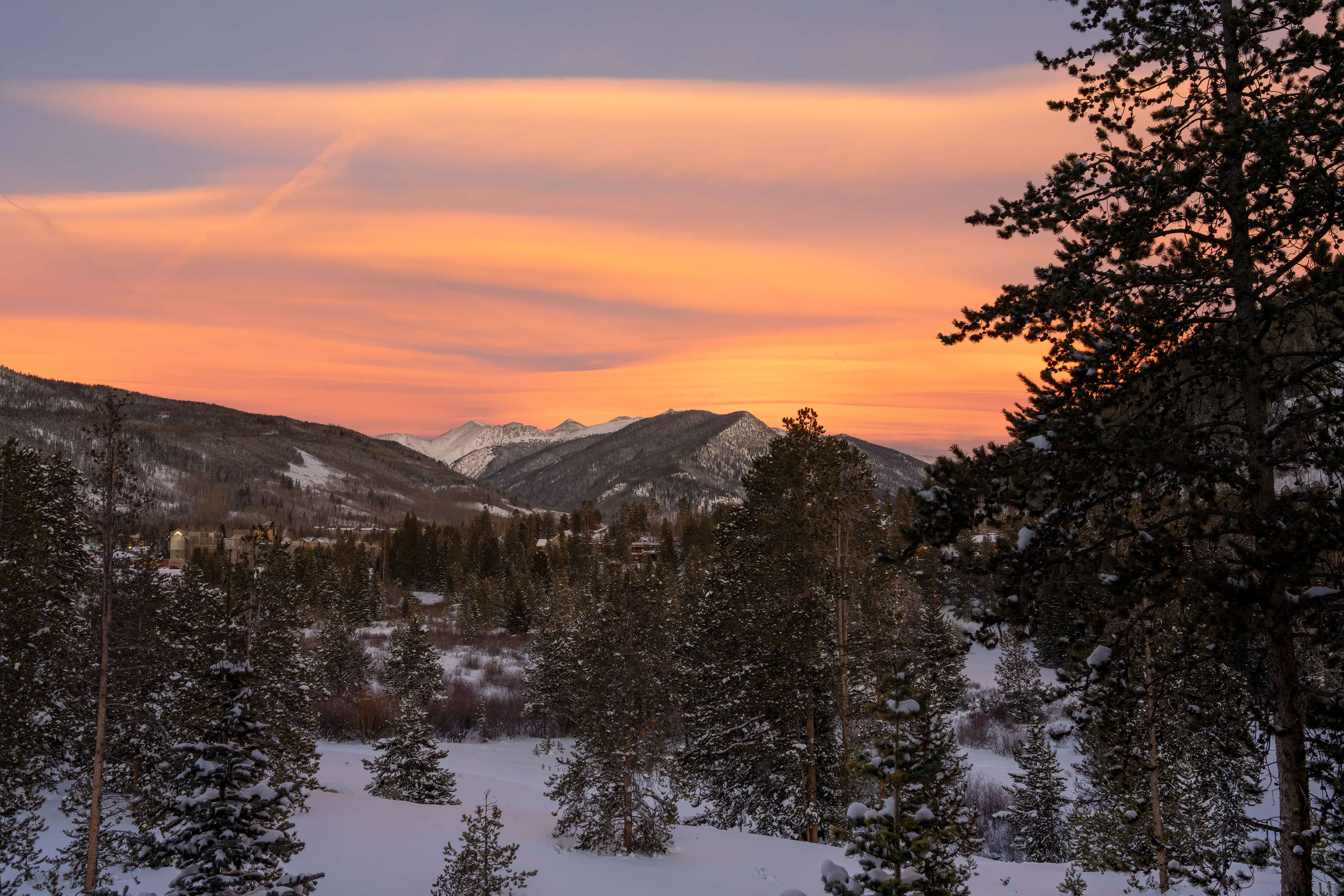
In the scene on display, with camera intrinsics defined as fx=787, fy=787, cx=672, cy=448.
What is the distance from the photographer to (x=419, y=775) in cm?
3153

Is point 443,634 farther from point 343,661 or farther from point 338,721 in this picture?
point 338,721

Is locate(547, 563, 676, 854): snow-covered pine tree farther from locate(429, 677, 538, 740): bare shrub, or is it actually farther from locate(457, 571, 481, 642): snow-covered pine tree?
locate(457, 571, 481, 642): snow-covered pine tree

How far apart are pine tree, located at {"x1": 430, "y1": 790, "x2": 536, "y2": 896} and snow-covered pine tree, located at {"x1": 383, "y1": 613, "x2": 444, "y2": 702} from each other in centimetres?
3217

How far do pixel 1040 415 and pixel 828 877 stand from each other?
5.01 m

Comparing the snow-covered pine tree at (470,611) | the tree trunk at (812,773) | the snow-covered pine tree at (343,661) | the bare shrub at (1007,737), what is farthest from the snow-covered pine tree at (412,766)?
the snow-covered pine tree at (470,611)

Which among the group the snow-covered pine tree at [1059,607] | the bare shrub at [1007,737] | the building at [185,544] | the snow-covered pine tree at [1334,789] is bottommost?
the bare shrub at [1007,737]

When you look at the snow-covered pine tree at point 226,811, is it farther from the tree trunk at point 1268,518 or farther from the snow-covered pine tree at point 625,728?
the snow-covered pine tree at point 625,728

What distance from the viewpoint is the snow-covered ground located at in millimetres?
19062

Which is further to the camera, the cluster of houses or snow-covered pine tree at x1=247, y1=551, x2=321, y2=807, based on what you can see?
the cluster of houses

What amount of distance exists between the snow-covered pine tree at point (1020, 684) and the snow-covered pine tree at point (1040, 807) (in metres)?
14.0

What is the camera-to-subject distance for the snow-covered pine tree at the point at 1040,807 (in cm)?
3011

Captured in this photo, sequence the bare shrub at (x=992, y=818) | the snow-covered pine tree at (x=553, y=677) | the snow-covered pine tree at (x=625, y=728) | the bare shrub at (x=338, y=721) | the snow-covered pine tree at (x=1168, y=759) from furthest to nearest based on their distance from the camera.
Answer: the bare shrub at (x=338, y=721), the snow-covered pine tree at (x=553, y=677), the bare shrub at (x=992, y=818), the snow-covered pine tree at (x=625, y=728), the snow-covered pine tree at (x=1168, y=759)

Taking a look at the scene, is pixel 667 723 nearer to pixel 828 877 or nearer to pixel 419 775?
pixel 419 775

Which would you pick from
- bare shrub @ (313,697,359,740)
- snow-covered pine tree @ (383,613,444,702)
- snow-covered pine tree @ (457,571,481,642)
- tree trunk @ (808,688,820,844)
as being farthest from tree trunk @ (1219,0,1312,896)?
snow-covered pine tree @ (457,571,481,642)
